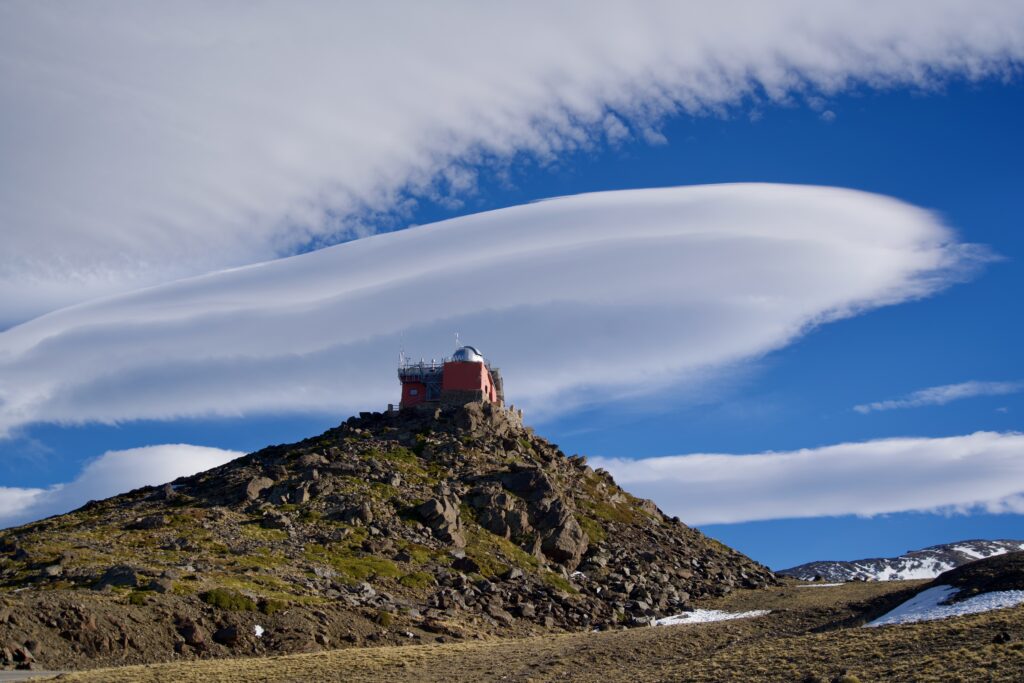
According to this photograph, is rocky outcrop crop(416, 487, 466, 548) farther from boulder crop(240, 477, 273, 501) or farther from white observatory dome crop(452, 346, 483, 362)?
white observatory dome crop(452, 346, 483, 362)

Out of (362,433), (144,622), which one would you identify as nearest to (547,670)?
(144,622)

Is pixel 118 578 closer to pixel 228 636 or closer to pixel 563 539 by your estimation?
pixel 228 636

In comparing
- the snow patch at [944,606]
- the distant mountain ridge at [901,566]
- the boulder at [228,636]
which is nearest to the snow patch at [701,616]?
the snow patch at [944,606]

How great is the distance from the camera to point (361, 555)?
74.1 m

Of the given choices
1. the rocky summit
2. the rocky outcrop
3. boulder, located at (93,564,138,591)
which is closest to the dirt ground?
the rocky summit

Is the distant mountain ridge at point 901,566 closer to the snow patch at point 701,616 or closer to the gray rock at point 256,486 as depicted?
the snow patch at point 701,616

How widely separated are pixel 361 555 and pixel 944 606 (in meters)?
40.9

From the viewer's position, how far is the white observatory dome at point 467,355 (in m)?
110

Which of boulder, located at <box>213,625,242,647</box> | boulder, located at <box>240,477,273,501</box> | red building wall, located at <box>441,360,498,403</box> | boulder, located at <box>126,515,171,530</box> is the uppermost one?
red building wall, located at <box>441,360,498,403</box>

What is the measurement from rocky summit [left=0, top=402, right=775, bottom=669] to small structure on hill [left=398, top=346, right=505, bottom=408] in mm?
2516

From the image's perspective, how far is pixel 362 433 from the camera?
4035 inches

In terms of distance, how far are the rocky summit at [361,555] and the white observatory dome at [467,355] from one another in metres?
6.73

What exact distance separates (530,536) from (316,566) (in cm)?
2290

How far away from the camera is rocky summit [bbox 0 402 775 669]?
54.8m
